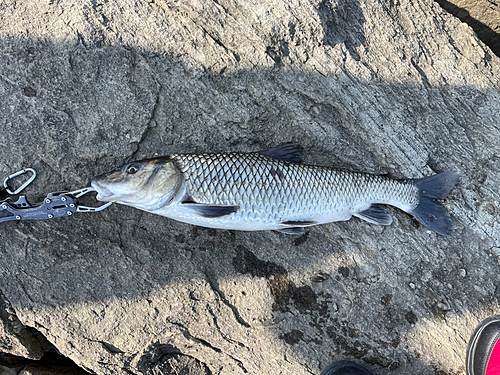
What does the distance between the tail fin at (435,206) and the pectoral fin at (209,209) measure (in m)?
2.01

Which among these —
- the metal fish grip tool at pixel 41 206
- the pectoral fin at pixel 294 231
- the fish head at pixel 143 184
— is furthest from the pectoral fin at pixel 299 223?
the metal fish grip tool at pixel 41 206

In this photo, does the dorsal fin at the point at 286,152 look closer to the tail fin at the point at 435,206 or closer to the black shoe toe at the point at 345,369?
the tail fin at the point at 435,206

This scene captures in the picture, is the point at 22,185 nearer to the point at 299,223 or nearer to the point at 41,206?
the point at 41,206

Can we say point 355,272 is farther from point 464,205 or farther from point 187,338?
point 187,338

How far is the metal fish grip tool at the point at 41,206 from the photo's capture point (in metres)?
2.65

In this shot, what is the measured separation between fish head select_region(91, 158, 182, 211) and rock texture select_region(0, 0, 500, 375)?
1.11 ft

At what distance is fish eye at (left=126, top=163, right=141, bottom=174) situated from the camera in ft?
8.64

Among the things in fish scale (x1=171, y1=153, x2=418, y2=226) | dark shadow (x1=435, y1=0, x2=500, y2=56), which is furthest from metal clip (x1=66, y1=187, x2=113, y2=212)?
dark shadow (x1=435, y1=0, x2=500, y2=56)

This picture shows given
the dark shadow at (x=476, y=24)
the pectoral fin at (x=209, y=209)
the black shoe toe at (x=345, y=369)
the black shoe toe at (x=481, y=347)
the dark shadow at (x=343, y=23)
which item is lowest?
the black shoe toe at (x=345, y=369)

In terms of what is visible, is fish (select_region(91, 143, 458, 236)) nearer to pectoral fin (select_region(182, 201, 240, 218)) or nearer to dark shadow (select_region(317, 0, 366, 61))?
pectoral fin (select_region(182, 201, 240, 218))

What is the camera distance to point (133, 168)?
2643 millimetres

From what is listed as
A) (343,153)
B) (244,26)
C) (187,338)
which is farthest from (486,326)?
(244,26)

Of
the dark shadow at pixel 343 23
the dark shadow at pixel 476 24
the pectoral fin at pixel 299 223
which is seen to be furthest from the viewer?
the dark shadow at pixel 476 24

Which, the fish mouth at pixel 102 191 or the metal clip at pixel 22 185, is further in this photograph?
the metal clip at pixel 22 185
